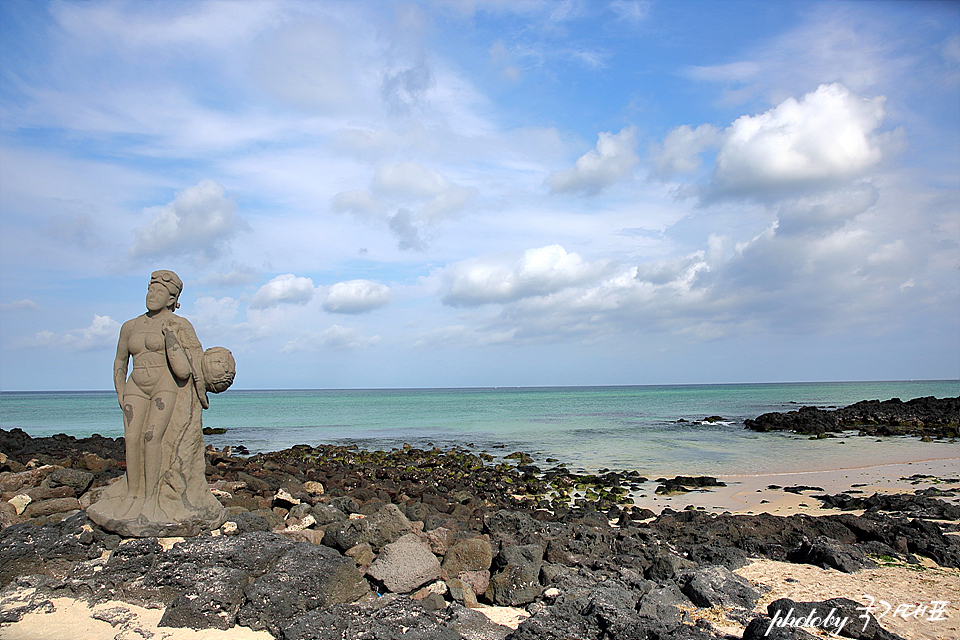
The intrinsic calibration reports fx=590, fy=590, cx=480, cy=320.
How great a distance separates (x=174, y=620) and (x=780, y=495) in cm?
1309

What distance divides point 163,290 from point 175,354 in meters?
0.75

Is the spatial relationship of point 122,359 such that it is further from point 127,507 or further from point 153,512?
point 153,512

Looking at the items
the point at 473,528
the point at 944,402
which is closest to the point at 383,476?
the point at 473,528

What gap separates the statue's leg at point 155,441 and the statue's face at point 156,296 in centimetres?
95

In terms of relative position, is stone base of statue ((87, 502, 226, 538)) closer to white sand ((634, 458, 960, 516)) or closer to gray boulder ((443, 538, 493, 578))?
gray boulder ((443, 538, 493, 578))

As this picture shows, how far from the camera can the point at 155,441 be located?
20.9 ft

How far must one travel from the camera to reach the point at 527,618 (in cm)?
567

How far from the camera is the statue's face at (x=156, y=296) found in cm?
656

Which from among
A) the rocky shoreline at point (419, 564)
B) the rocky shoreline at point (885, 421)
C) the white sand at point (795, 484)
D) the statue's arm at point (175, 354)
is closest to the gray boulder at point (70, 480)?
the rocky shoreline at point (419, 564)

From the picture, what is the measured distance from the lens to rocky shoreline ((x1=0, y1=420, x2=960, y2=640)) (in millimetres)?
5152

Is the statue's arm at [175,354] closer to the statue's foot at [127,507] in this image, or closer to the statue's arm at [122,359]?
the statue's arm at [122,359]

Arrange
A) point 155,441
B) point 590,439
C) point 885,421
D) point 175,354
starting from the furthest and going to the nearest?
point 885,421 < point 590,439 < point 175,354 < point 155,441

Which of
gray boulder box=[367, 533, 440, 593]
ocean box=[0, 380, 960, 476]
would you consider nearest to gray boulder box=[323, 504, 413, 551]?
gray boulder box=[367, 533, 440, 593]

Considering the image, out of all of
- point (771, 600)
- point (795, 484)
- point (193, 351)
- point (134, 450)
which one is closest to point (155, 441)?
point (134, 450)
